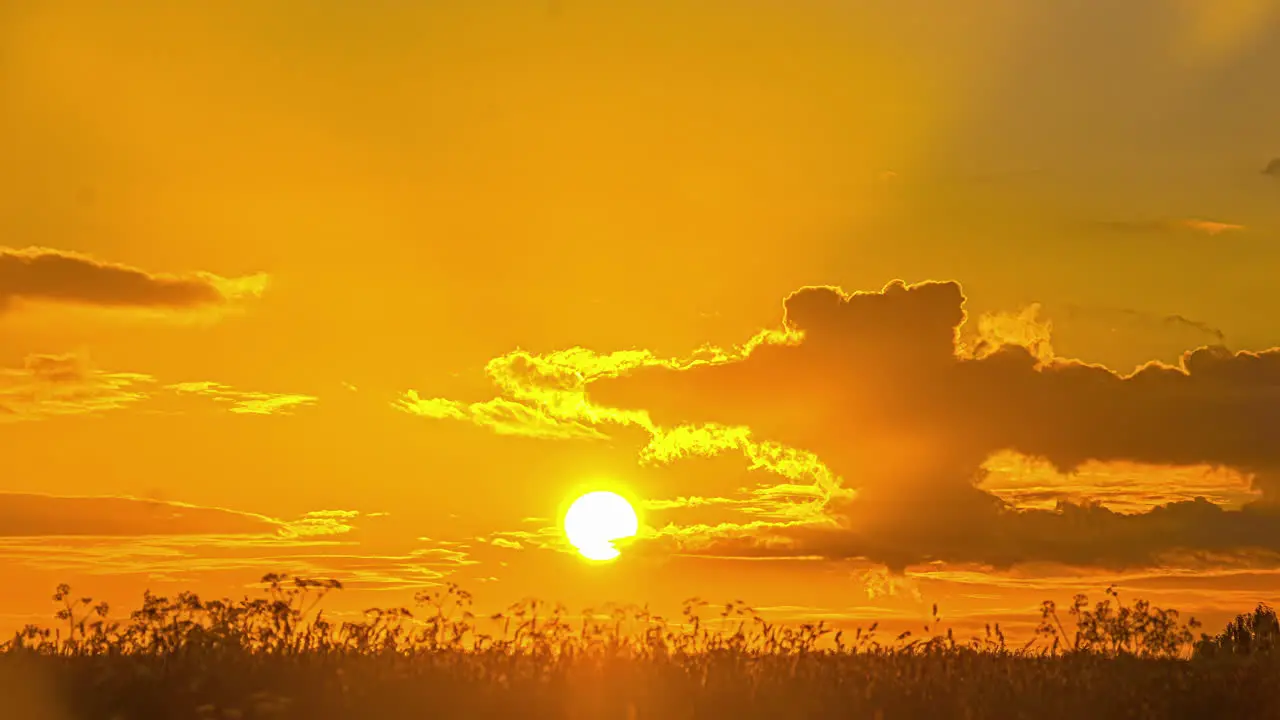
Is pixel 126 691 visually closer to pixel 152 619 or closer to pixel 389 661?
pixel 152 619

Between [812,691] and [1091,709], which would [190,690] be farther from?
[1091,709]

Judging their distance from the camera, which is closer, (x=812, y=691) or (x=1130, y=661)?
(x=812, y=691)

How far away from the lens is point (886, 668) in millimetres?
19984

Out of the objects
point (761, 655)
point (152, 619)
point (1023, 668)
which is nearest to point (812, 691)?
point (761, 655)

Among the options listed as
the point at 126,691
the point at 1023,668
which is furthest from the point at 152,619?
the point at 1023,668

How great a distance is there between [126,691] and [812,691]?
783cm

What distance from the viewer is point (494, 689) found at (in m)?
17.8

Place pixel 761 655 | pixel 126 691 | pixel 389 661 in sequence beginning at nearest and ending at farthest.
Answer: pixel 126 691, pixel 389 661, pixel 761 655

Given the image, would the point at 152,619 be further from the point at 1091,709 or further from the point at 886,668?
the point at 1091,709

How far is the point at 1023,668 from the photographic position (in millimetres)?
20516

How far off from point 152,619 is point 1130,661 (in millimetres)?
12464

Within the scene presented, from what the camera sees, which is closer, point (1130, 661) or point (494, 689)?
point (494, 689)

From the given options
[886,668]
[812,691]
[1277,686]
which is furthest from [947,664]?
[1277,686]

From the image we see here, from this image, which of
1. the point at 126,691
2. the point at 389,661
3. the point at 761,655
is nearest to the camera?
the point at 126,691
